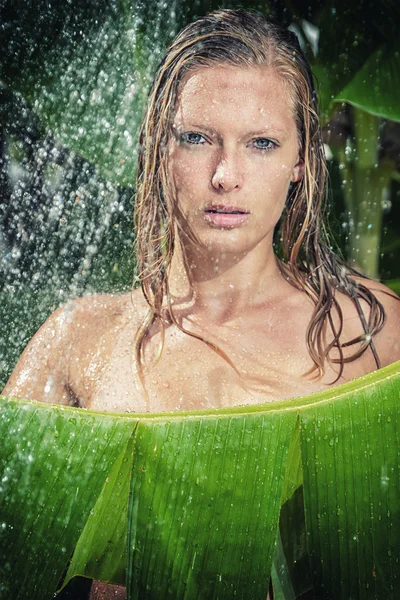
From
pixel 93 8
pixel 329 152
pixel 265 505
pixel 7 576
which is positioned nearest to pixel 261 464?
pixel 265 505

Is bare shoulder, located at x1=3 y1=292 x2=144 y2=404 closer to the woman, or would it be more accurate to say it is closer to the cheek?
the woman

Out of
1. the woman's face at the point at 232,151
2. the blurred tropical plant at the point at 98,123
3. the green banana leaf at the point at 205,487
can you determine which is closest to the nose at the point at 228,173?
the woman's face at the point at 232,151

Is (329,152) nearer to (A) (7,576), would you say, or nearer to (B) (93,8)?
(B) (93,8)

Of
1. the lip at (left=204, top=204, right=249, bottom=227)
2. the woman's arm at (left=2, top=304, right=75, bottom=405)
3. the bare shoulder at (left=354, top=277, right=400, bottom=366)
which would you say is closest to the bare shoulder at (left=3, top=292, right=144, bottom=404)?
the woman's arm at (left=2, top=304, right=75, bottom=405)

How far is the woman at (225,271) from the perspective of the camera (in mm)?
802

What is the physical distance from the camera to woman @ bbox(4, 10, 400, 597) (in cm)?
80

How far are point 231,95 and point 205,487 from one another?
440mm

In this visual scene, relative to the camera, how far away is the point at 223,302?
86 cm

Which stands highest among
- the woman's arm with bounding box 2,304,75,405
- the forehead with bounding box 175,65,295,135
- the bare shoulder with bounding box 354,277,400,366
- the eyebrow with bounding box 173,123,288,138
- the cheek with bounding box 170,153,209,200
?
the forehead with bounding box 175,65,295,135

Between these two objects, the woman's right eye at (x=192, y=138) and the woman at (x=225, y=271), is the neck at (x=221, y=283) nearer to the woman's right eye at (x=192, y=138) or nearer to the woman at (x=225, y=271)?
the woman at (x=225, y=271)

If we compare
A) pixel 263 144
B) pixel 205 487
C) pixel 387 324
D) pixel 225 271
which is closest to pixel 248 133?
pixel 263 144

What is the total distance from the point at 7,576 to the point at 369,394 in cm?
30

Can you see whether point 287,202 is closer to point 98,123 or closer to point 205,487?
point 98,123

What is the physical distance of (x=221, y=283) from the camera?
861 mm
